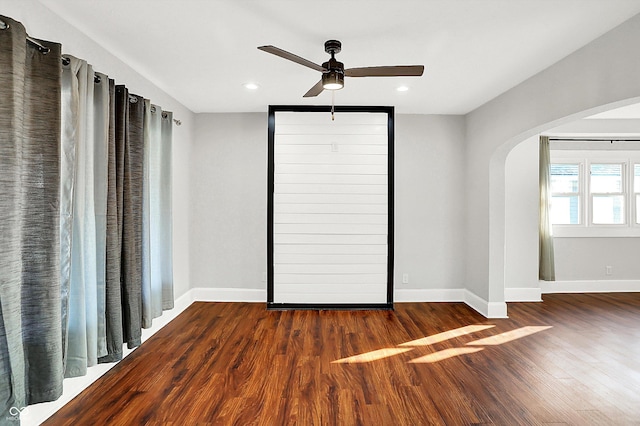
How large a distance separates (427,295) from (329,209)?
1869mm

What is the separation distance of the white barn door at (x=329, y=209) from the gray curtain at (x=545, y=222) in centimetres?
261

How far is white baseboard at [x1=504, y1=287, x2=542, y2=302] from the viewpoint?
5.49m

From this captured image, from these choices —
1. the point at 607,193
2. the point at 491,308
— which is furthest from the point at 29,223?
the point at 607,193

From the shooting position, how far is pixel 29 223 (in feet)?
7.22

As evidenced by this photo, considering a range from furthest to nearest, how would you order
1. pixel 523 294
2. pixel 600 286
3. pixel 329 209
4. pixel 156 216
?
pixel 600 286, pixel 523 294, pixel 329 209, pixel 156 216

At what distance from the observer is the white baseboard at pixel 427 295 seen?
17.7ft

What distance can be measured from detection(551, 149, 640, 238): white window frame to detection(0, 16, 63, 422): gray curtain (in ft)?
21.3

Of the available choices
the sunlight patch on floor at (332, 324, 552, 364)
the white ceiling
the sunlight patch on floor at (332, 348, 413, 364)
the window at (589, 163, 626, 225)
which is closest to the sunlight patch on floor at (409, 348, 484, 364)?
the sunlight patch on floor at (332, 324, 552, 364)

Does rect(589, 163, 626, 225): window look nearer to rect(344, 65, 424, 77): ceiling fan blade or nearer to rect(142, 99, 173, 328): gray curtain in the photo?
rect(344, 65, 424, 77): ceiling fan blade

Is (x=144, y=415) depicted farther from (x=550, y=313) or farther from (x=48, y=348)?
(x=550, y=313)

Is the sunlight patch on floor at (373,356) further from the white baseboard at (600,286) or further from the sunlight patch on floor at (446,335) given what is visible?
the white baseboard at (600,286)

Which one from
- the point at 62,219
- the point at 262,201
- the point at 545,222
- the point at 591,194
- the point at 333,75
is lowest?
the point at 545,222

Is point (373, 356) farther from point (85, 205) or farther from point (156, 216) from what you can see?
Answer: point (85, 205)

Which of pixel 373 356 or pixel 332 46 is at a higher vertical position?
pixel 332 46
